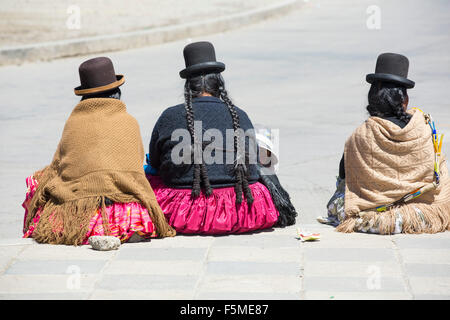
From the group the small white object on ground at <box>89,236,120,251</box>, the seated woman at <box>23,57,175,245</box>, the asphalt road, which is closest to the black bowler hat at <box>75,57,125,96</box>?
the seated woman at <box>23,57,175,245</box>

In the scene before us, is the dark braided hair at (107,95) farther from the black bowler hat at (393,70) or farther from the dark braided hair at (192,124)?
the black bowler hat at (393,70)

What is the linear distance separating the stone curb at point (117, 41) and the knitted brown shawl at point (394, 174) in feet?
27.4

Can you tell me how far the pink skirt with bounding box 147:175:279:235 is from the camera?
17.0 ft

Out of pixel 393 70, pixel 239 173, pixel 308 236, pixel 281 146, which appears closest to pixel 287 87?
pixel 281 146

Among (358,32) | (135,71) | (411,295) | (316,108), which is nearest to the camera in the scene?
(411,295)

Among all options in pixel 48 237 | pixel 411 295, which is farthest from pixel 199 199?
pixel 411 295

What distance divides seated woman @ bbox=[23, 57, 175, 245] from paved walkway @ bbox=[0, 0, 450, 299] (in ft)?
0.47

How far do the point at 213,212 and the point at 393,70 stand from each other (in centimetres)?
150

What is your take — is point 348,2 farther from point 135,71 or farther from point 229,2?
point 135,71

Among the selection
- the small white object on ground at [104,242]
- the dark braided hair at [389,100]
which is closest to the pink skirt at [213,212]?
the small white object on ground at [104,242]

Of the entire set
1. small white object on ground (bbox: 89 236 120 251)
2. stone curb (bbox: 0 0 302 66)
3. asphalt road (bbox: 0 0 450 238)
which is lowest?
asphalt road (bbox: 0 0 450 238)

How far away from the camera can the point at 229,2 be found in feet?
57.7

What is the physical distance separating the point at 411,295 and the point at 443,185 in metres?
1.39

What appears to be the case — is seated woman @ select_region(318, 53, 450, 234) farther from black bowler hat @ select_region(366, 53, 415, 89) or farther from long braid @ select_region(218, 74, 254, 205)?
long braid @ select_region(218, 74, 254, 205)
